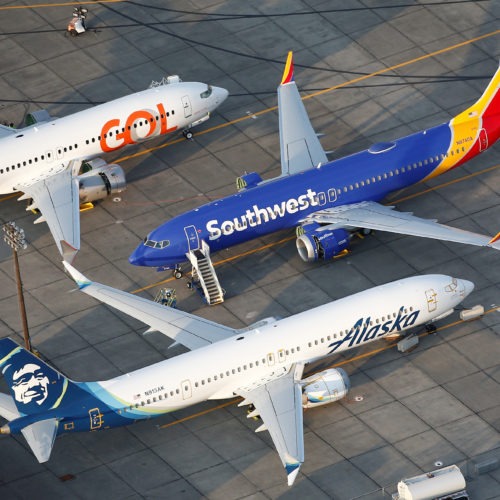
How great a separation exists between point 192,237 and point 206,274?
2356 mm

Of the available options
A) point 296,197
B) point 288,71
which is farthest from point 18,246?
point 288,71

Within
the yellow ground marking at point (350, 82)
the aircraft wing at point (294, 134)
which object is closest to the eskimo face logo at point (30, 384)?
the aircraft wing at point (294, 134)

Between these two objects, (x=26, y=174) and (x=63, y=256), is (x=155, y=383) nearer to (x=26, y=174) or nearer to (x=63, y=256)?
(x=63, y=256)

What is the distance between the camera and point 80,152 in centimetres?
11131

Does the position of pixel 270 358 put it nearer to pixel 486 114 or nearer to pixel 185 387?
pixel 185 387

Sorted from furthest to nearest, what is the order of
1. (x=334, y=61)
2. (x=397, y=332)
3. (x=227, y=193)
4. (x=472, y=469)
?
1. (x=334, y=61)
2. (x=227, y=193)
3. (x=397, y=332)
4. (x=472, y=469)

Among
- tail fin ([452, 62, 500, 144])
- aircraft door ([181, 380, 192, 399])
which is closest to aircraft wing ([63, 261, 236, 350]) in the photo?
aircraft door ([181, 380, 192, 399])

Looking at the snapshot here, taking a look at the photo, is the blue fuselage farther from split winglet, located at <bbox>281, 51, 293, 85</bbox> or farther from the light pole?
the light pole

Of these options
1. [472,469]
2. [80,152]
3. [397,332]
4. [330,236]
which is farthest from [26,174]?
[472,469]

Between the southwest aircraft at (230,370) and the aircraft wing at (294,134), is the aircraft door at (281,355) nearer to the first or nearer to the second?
the southwest aircraft at (230,370)

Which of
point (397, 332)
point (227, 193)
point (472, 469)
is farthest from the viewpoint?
point (227, 193)

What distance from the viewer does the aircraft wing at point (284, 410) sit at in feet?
287

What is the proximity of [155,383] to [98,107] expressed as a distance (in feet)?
88.9

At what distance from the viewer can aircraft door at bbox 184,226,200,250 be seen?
103 meters
